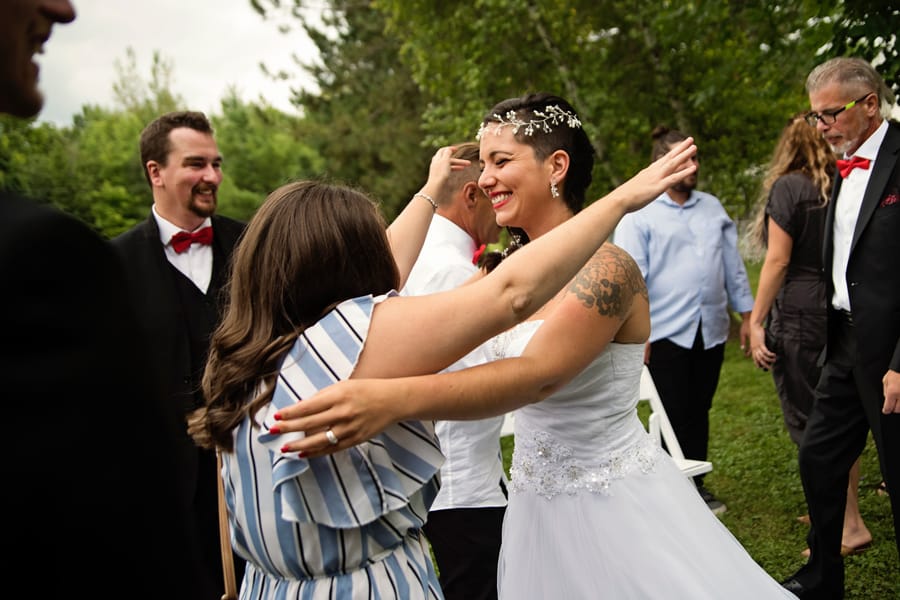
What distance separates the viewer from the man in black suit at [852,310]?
3.73 metres

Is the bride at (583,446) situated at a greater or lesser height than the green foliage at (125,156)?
lesser

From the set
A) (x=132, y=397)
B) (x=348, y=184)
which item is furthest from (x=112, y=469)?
(x=348, y=184)

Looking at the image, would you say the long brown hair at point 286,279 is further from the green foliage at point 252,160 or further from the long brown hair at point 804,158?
the green foliage at point 252,160

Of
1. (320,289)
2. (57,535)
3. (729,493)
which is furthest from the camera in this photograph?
(729,493)

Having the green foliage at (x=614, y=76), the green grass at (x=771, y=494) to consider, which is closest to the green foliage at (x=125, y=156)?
the green foliage at (x=614, y=76)

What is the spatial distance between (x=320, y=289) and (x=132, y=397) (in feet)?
3.10

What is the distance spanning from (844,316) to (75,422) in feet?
13.0

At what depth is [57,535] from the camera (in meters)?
0.88

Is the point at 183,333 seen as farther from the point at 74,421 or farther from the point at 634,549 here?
the point at 74,421

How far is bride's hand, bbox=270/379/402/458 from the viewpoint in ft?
5.43

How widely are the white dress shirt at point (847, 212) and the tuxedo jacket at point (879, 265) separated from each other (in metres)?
0.06

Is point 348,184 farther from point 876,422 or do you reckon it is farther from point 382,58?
point 382,58

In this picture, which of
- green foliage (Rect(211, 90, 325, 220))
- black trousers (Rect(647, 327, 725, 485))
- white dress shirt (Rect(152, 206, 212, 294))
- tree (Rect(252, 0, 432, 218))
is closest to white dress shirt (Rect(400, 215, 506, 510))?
white dress shirt (Rect(152, 206, 212, 294))

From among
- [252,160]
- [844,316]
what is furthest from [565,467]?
[252,160]
